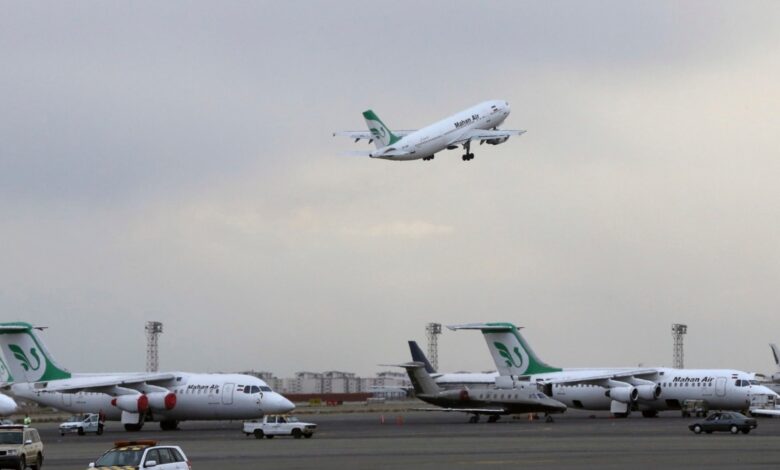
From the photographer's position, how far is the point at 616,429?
73938 millimetres

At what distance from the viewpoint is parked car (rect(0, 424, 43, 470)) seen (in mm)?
43125

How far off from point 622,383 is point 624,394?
1.85m

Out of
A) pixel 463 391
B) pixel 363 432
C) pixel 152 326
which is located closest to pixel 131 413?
pixel 363 432

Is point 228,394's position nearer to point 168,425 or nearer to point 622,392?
point 168,425

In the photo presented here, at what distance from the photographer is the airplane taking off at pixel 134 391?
259ft

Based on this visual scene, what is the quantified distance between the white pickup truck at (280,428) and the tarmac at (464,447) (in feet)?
2.80

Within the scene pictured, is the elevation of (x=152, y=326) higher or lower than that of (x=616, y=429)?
higher

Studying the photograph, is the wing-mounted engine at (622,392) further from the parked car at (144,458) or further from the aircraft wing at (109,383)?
the parked car at (144,458)

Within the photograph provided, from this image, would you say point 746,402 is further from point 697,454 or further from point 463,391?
point 697,454

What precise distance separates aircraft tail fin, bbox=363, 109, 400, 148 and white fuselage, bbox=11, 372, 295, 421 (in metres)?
18.4

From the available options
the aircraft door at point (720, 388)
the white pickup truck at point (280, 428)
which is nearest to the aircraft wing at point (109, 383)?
the white pickup truck at point (280, 428)

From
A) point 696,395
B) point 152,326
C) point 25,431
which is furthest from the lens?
point 152,326

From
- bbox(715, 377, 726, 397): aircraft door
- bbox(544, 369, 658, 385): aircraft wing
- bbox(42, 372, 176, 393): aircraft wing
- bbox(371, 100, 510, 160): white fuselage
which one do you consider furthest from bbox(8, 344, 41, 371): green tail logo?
bbox(715, 377, 726, 397): aircraft door

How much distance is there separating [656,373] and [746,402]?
794 centimetres
